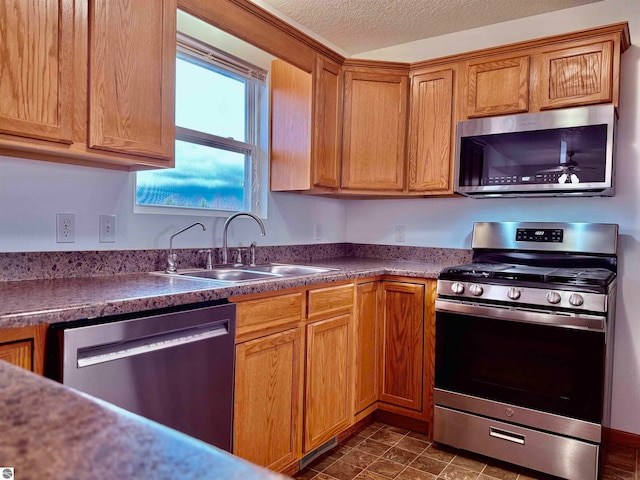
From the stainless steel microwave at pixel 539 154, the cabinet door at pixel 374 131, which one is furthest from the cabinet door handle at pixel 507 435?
the cabinet door at pixel 374 131

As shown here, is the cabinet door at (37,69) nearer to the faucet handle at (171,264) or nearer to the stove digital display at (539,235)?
the faucet handle at (171,264)

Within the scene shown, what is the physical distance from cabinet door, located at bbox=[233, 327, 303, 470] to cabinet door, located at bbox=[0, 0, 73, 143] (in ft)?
3.25

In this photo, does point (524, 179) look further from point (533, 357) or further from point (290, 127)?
point (290, 127)

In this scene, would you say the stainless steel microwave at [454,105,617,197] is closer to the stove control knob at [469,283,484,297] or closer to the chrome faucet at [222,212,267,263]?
the stove control knob at [469,283,484,297]

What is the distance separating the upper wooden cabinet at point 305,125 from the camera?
2.66 m

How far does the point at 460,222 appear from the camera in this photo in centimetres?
296

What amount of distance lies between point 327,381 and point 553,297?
111 centimetres

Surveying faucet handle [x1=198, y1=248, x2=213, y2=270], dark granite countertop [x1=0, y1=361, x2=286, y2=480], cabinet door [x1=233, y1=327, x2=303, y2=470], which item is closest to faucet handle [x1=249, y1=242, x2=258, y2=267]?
faucet handle [x1=198, y1=248, x2=213, y2=270]

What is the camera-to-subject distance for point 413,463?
2.18 metres

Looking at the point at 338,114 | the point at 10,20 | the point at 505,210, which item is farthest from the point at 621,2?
the point at 10,20

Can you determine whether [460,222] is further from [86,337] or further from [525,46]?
[86,337]

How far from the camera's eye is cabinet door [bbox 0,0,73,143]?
130 cm

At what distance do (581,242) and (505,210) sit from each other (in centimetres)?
48

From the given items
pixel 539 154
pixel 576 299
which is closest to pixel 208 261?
pixel 576 299
